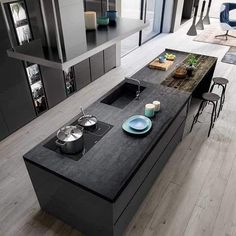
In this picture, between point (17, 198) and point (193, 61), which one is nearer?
point (17, 198)

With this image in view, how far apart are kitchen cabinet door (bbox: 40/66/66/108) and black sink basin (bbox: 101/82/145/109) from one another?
142 cm

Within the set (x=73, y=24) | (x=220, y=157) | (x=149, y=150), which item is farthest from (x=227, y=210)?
(x=73, y=24)

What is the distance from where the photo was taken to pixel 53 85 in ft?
13.1

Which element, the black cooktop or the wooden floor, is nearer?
the black cooktop

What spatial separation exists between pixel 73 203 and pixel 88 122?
77cm

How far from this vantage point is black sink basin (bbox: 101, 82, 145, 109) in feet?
9.47

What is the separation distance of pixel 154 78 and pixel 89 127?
142cm

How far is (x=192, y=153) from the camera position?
3.24 m

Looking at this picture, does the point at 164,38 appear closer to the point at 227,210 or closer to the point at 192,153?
the point at 192,153

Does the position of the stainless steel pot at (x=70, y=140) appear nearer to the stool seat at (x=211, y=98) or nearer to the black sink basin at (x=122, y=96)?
the black sink basin at (x=122, y=96)

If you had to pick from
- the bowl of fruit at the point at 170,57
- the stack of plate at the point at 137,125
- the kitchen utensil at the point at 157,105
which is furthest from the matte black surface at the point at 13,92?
the bowl of fruit at the point at 170,57

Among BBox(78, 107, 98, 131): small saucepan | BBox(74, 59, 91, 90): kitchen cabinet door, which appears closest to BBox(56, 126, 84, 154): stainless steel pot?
BBox(78, 107, 98, 131): small saucepan

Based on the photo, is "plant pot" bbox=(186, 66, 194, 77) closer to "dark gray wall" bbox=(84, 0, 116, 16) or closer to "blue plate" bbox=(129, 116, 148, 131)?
"blue plate" bbox=(129, 116, 148, 131)

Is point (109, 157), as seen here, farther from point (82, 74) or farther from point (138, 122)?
point (82, 74)
